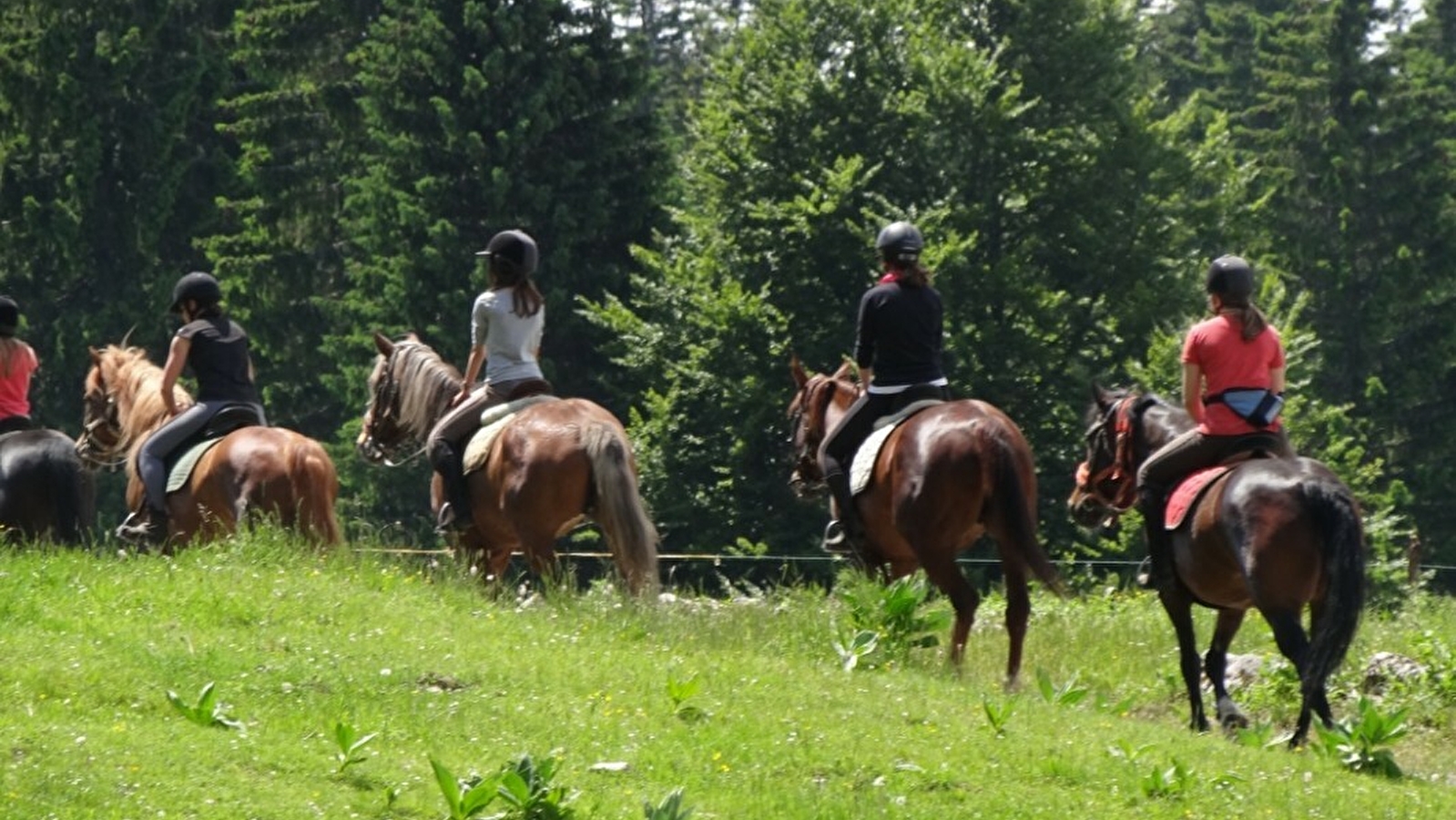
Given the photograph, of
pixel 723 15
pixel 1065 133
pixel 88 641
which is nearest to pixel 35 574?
pixel 88 641

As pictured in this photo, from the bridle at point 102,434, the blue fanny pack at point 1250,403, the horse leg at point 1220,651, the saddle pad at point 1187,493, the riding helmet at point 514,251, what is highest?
the riding helmet at point 514,251

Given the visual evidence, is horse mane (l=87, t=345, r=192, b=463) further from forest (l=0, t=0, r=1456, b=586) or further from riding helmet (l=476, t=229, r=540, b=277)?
forest (l=0, t=0, r=1456, b=586)

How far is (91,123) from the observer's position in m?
53.1

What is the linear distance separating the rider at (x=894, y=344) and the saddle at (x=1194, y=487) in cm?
219

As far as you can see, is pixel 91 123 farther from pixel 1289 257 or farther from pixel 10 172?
pixel 1289 257

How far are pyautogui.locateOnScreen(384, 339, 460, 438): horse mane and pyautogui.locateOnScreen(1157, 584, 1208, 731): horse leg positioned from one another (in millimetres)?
5508

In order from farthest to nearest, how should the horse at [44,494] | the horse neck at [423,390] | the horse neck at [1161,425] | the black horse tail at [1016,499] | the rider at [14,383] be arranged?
1. the rider at [14,383]
2. the horse at [44,494]
3. the horse neck at [423,390]
4. the horse neck at [1161,425]
5. the black horse tail at [1016,499]

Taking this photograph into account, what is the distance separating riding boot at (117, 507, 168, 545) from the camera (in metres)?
17.6

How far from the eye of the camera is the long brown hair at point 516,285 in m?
16.6

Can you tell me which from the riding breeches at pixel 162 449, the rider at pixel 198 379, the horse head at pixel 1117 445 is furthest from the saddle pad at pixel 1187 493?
the riding breeches at pixel 162 449

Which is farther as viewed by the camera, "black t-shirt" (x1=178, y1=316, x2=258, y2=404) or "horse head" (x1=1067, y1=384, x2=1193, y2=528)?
"black t-shirt" (x1=178, y1=316, x2=258, y2=404)

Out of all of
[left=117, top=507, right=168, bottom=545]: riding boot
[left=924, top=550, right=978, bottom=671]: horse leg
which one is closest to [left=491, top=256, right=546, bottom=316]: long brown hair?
[left=117, top=507, right=168, bottom=545]: riding boot

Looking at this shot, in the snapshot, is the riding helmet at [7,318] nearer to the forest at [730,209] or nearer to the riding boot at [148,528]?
the riding boot at [148,528]

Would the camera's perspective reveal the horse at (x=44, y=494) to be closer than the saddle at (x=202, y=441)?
No
